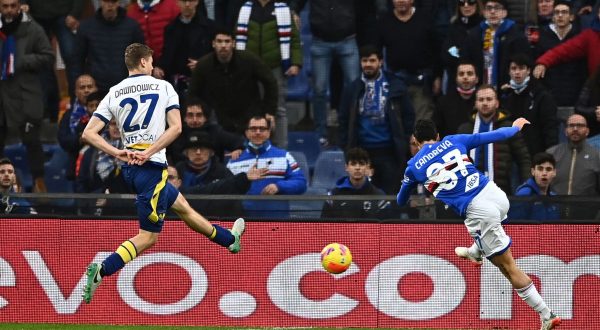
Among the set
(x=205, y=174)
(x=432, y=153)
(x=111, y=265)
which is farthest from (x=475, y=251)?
(x=205, y=174)

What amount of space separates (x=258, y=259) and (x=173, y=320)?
1.12 metres

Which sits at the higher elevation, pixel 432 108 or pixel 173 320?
pixel 432 108

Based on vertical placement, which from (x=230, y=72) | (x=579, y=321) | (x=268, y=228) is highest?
(x=230, y=72)

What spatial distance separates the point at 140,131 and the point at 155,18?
5.90 meters

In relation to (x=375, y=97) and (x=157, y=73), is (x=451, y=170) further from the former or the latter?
(x=157, y=73)

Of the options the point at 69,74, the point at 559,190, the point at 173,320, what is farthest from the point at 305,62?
the point at 173,320

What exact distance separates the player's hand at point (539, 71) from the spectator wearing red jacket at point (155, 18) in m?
4.95

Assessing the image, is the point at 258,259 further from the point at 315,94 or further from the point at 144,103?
the point at 315,94

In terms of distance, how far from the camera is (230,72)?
1697 centimetres

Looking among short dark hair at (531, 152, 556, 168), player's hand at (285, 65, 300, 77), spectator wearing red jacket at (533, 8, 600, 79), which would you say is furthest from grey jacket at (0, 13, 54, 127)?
short dark hair at (531, 152, 556, 168)

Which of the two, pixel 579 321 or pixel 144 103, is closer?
pixel 144 103

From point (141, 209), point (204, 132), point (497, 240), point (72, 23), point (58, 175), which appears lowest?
point (58, 175)

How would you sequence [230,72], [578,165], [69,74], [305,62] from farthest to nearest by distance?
[305,62], [69,74], [230,72], [578,165]

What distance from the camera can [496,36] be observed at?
1692cm
